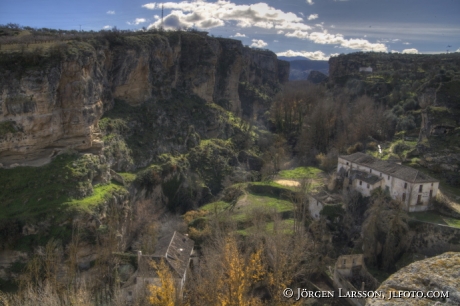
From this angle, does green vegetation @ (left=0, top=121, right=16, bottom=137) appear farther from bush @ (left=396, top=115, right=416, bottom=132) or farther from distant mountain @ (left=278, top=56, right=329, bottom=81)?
distant mountain @ (left=278, top=56, right=329, bottom=81)

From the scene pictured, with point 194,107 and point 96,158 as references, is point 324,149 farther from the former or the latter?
point 96,158

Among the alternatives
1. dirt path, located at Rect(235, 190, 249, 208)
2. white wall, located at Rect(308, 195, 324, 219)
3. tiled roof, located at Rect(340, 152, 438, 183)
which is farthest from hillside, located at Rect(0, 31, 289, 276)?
tiled roof, located at Rect(340, 152, 438, 183)

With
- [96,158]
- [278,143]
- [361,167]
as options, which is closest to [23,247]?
[96,158]

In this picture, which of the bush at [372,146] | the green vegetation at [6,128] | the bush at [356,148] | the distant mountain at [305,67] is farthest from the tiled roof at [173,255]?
the distant mountain at [305,67]

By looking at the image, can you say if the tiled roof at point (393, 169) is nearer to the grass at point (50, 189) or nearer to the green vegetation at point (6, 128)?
the grass at point (50, 189)

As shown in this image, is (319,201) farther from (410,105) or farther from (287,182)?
(410,105)

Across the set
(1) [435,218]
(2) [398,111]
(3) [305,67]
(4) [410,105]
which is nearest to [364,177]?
(1) [435,218]
